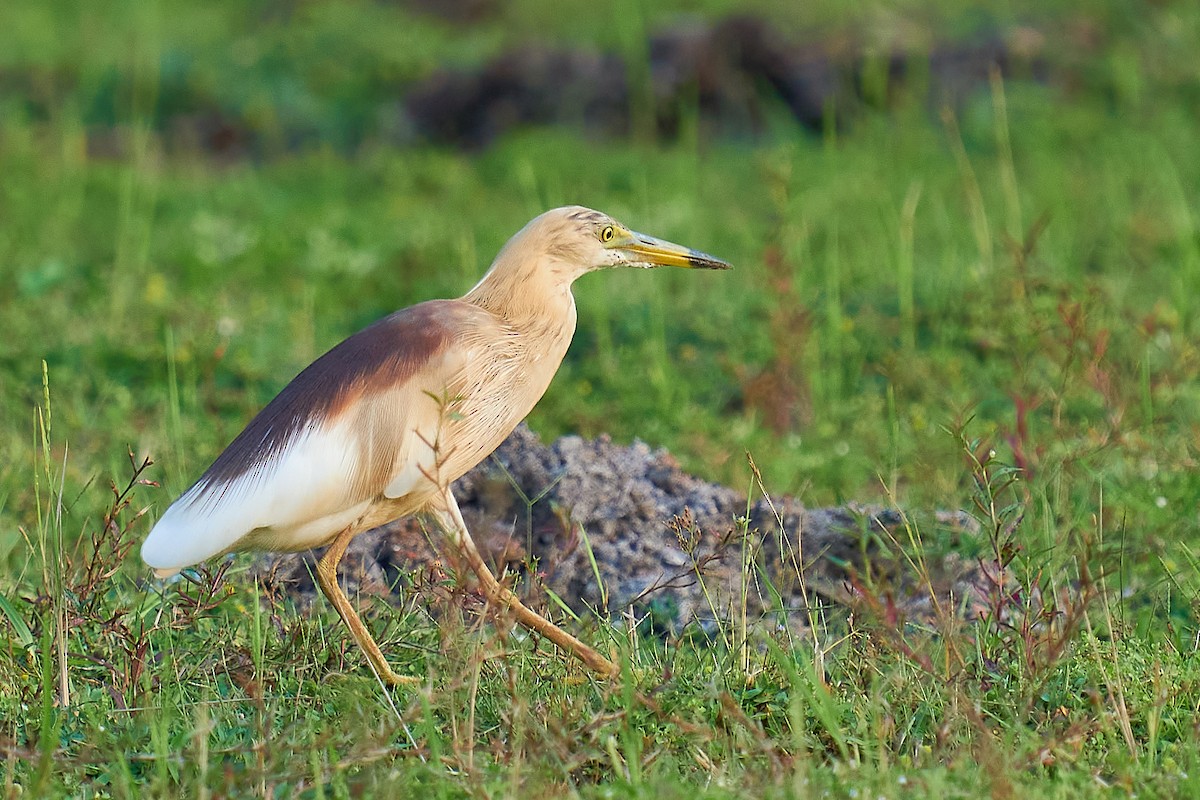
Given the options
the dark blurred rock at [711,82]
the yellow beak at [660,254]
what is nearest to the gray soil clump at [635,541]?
the yellow beak at [660,254]

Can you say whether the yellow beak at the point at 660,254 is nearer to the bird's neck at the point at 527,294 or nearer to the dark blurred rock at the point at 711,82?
the bird's neck at the point at 527,294

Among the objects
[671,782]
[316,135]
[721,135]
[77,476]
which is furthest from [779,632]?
[316,135]

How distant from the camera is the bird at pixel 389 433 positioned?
3.50 m

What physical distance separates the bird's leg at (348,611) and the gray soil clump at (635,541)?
0.61 ft

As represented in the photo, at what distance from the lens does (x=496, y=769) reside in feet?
9.93

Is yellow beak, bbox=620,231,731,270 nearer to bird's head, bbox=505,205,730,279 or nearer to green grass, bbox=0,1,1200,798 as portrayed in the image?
bird's head, bbox=505,205,730,279

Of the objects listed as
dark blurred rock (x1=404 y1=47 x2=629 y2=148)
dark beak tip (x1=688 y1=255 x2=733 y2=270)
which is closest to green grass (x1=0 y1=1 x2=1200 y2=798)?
dark blurred rock (x1=404 y1=47 x2=629 y2=148)

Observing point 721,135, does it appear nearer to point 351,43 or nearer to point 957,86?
point 957,86

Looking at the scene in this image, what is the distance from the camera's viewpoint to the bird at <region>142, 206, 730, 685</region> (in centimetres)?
350

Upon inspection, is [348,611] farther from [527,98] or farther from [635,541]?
[527,98]

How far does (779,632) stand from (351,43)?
27.6 feet

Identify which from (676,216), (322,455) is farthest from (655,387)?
(322,455)

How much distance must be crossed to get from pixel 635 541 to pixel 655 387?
1.67 meters

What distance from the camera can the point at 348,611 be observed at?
360 centimetres
